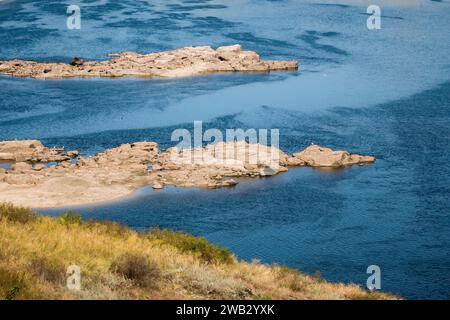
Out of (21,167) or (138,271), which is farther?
(21,167)

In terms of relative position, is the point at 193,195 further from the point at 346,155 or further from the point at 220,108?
the point at 220,108

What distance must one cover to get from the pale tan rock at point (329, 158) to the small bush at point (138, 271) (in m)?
26.1

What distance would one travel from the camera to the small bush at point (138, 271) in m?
15.1

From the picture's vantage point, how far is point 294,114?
2029 inches

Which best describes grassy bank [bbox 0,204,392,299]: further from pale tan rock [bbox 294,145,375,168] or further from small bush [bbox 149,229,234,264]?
pale tan rock [bbox 294,145,375,168]

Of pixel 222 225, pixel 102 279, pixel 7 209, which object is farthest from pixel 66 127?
pixel 102 279

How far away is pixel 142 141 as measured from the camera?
44.7 metres

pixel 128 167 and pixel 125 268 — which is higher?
pixel 125 268

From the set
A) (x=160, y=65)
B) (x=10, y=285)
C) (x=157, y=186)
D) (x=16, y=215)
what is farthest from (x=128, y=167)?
(x=160, y=65)

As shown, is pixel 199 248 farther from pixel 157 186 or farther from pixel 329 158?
pixel 329 158

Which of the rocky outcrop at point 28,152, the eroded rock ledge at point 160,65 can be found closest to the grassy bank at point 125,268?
the rocky outcrop at point 28,152

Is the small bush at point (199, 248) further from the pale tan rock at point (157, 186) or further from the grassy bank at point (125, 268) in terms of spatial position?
the pale tan rock at point (157, 186)

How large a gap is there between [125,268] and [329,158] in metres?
26.7

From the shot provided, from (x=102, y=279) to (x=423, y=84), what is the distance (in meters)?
47.4
